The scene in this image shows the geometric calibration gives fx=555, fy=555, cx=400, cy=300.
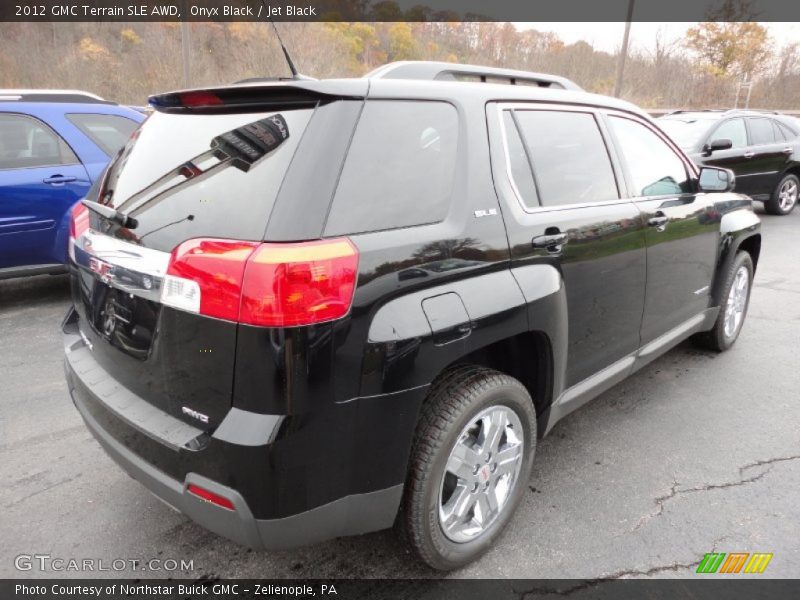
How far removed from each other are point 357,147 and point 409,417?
0.89 meters

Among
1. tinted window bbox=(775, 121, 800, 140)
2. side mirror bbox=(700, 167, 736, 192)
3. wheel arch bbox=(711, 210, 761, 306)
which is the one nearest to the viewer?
side mirror bbox=(700, 167, 736, 192)

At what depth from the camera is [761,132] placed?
979 cm

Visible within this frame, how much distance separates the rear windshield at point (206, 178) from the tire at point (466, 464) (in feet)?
3.00

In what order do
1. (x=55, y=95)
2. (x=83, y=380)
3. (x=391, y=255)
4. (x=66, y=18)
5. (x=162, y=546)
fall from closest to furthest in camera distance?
(x=391, y=255) < (x=83, y=380) < (x=162, y=546) < (x=55, y=95) < (x=66, y=18)

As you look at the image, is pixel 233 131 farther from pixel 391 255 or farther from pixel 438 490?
pixel 438 490

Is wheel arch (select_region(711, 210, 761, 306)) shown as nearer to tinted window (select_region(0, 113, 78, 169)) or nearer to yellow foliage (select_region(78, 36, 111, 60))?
tinted window (select_region(0, 113, 78, 169))

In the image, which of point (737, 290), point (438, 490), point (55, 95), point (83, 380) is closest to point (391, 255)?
point (438, 490)

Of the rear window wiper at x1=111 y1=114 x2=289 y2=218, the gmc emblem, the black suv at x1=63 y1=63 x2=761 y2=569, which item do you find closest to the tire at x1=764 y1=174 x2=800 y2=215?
the black suv at x1=63 y1=63 x2=761 y2=569

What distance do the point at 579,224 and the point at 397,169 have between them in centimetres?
105

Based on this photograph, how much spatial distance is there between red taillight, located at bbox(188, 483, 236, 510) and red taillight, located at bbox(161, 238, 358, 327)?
545 millimetres

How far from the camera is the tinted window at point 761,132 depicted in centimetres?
962

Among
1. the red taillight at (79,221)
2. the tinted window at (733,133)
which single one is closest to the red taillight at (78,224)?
the red taillight at (79,221)

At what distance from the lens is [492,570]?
221 cm

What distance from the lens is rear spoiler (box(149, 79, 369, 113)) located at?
175 cm
